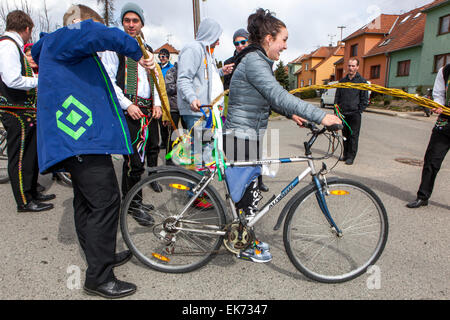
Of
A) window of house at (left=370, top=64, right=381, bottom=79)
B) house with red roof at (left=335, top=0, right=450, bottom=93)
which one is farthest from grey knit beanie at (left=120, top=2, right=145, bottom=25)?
window of house at (left=370, top=64, right=381, bottom=79)

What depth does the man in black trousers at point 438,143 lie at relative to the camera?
3676 mm

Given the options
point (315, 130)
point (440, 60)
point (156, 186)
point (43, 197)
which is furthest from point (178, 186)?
point (440, 60)

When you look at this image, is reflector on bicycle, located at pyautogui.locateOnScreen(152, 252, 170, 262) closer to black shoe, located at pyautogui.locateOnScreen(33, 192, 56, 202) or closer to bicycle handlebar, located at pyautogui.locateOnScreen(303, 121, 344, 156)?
bicycle handlebar, located at pyautogui.locateOnScreen(303, 121, 344, 156)

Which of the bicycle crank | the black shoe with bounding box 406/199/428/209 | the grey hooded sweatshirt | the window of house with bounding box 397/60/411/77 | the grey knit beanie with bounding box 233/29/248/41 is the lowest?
the black shoe with bounding box 406/199/428/209

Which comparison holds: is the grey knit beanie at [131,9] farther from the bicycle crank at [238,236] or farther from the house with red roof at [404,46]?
the house with red roof at [404,46]

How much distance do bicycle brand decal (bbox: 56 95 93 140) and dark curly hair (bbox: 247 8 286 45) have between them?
1373 millimetres

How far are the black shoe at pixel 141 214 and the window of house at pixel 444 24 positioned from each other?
29.6 metres

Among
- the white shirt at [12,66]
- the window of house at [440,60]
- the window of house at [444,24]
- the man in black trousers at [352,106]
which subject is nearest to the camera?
the white shirt at [12,66]

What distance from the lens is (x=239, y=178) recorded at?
2441 mm

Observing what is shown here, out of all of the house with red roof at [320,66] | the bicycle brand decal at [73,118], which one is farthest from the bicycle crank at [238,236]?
the house with red roof at [320,66]

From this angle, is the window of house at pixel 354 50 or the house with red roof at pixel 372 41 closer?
the house with red roof at pixel 372 41

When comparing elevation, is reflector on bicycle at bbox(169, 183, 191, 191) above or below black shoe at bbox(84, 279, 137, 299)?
above

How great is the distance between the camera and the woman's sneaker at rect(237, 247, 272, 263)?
252 centimetres
